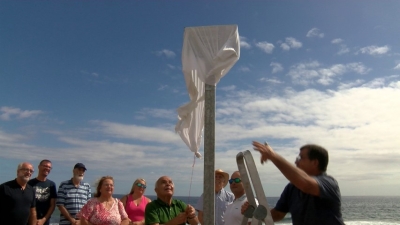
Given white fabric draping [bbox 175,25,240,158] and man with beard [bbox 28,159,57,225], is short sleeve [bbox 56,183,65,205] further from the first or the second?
white fabric draping [bbox 175,25,240,158]

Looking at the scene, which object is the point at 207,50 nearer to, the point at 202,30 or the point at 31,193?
the point at 202,30

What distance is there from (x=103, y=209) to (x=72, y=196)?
148 cm

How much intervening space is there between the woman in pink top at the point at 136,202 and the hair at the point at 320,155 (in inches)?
148

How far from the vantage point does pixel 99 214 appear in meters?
5.11

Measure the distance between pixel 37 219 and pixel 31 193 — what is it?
0.57 metres

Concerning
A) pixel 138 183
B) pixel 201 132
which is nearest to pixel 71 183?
pixel 138 183

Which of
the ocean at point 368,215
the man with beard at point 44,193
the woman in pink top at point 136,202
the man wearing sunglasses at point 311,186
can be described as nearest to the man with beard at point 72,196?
the man with beard at point 44,193

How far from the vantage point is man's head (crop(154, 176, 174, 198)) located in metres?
4.27

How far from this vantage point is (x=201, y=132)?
14.1 ft

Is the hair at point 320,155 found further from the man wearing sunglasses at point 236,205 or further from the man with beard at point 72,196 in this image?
the man with beard at point 72,196

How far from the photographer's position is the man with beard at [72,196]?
20.7ft

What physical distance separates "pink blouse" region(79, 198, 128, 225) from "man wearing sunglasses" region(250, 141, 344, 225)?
3084mm

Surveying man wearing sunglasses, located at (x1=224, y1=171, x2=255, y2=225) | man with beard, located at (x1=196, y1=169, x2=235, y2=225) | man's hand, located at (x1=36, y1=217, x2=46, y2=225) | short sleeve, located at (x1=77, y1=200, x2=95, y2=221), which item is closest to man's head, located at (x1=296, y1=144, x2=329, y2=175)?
man wearing sunglasses, located at (x1=224, y1=171, x2=255, y2=225)

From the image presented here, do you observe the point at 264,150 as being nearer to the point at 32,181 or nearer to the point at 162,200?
the point at 162,200
